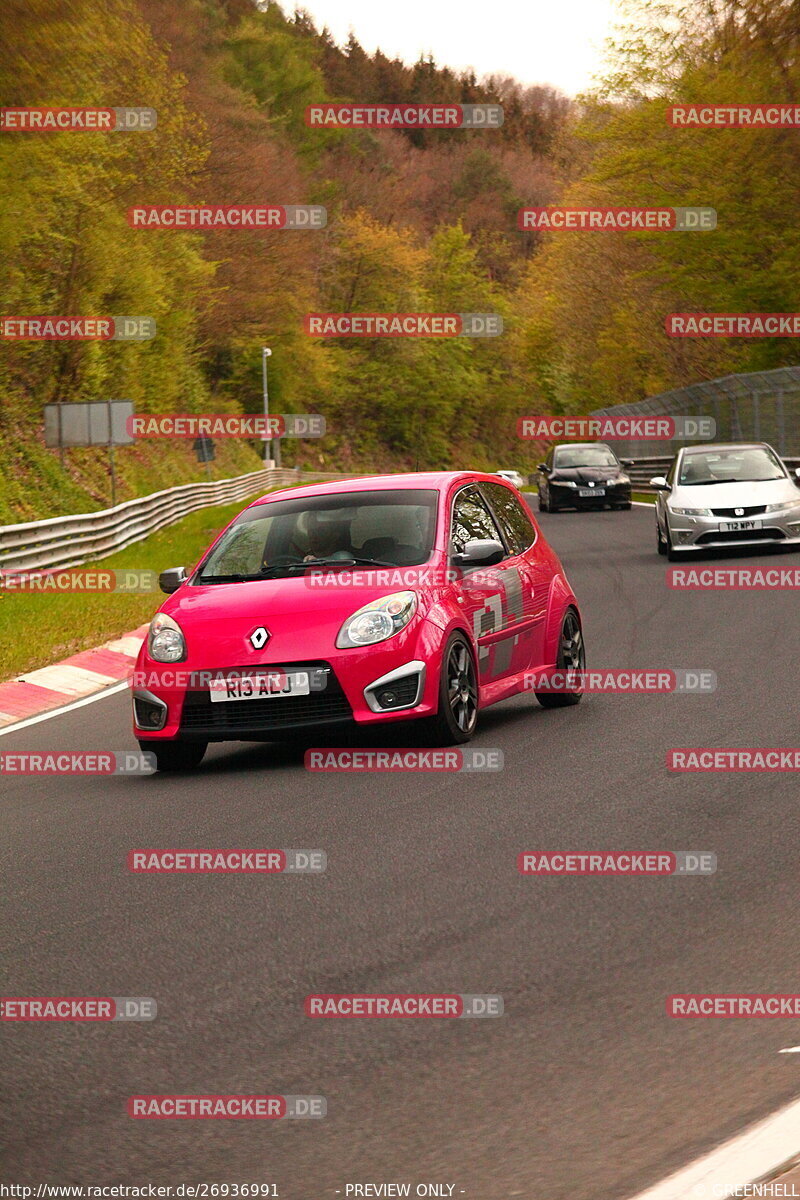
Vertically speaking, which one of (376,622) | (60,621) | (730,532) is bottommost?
(60,621)

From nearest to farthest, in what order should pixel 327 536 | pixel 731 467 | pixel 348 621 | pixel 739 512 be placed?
pixel 348 621
pixel 327 536
pixel 739 512
pixel 731 467

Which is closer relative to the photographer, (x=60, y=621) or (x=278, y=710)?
(x=278, y=710)

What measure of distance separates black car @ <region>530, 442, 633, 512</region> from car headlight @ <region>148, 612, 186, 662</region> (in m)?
30.7

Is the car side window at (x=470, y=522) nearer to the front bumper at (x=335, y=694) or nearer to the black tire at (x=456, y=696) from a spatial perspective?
the black tire at (x=456, y=696)

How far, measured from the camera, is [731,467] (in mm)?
23266

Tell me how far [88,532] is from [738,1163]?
25.5m

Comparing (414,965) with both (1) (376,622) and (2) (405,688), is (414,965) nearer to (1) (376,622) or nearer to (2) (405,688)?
(2) (405,688)

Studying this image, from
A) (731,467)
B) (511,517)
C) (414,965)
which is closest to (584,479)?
(731,467)

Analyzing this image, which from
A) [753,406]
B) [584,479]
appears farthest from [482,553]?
[584,479]

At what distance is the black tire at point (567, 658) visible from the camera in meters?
11.1

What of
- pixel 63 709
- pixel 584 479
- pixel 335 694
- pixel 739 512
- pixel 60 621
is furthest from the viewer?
pixel 584 479

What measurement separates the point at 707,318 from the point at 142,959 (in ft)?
131

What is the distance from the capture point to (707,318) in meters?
43.6

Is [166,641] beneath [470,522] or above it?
beneath
